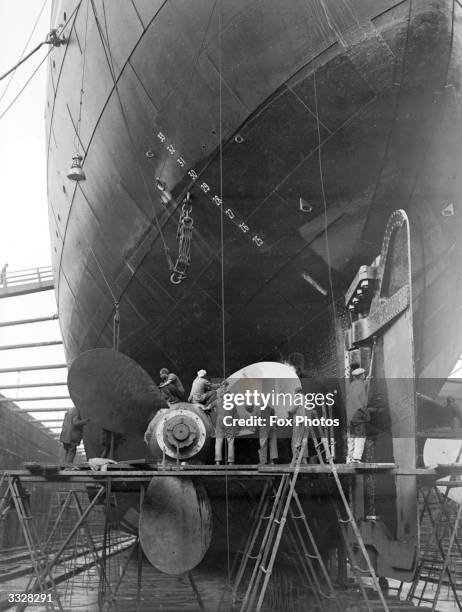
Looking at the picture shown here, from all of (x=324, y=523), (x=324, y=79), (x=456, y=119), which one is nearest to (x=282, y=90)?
(x=324, y=79)

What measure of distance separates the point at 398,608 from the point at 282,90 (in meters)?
5.41

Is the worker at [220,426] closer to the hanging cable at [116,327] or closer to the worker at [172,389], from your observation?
the worker at [172,389]

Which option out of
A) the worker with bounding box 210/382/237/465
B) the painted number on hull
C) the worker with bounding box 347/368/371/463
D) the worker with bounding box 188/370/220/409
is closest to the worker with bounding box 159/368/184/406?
the worker with bounding box 188/370/220/409

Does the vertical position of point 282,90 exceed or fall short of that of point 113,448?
it exceeds it

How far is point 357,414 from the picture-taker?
6461 millimetres

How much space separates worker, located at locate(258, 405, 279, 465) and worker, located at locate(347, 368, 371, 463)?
0.91 m

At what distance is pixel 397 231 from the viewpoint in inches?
265

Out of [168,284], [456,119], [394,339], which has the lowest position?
[394,339]

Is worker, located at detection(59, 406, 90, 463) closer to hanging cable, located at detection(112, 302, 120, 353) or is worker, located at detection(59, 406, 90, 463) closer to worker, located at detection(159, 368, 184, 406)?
hanging cable, located at detection(112, 302, 120, 353)

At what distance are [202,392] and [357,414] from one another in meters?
1.99

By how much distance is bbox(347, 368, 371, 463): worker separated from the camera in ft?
21.2

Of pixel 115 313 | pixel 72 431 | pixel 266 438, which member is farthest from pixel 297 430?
pixel 72 431

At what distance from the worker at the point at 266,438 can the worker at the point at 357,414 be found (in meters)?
0.91

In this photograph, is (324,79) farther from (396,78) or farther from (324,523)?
(324,523)
